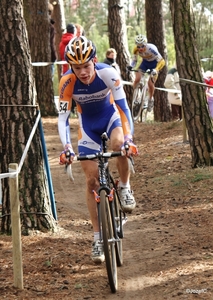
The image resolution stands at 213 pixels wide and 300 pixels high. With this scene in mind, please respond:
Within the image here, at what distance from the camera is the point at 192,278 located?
5688 mm

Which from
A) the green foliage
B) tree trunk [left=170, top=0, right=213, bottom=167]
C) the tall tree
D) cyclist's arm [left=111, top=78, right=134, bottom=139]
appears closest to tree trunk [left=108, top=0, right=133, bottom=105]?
tree trunk [left=170, top=0, right=213, bottom=167]

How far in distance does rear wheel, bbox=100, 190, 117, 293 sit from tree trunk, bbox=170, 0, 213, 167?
4613mm

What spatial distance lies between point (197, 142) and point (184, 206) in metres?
1.65

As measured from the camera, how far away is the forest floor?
5.65 m

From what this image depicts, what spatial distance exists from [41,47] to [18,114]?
1054cm

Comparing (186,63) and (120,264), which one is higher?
(186,63)

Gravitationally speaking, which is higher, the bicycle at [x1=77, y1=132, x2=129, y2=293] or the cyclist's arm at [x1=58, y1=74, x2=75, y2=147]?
the cyclist's arm at [x1=58, y1=74, x2=75, y2=147]

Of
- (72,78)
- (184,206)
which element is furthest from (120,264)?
(184,206)

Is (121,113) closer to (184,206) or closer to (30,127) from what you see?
(30,127)

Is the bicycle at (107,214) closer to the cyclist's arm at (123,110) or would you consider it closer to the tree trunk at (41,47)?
the cyclist's arm at (123,110)

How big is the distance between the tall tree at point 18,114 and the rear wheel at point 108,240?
1.59 metres

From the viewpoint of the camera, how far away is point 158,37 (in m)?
18.2

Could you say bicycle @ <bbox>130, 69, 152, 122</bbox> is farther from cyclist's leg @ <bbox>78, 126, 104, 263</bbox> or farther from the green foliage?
the green foliage

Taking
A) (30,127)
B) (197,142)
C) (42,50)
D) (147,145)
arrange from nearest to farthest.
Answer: (30,127) < (197,142) < (147,145) < (42,50)
